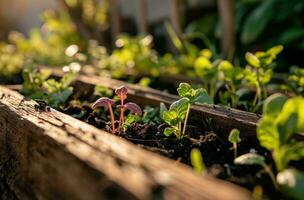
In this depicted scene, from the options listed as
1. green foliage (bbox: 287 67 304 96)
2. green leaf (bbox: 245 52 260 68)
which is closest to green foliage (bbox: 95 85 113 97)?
green leaf (bbox: 245 52 260 68)

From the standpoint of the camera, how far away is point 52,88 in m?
1.44

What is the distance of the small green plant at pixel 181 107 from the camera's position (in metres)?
1.00

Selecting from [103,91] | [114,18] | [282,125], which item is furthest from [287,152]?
[114,18]

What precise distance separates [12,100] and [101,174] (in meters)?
0.67

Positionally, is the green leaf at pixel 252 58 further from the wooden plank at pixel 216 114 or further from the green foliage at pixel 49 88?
the green foliage at pixel 49 88

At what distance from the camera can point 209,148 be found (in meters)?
0.99

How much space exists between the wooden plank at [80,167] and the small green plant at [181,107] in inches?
8.5

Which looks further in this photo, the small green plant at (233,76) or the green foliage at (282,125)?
the small green plant at (233,76)

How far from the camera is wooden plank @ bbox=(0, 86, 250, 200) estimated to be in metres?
0.61

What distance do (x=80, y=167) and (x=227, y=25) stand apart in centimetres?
207

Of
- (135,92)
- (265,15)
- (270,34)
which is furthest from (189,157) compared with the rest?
(270,34)

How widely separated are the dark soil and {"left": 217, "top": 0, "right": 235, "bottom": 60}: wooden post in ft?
5.03

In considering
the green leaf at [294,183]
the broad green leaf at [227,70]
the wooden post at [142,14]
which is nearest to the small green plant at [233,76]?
the broad green leaf at [227,70]

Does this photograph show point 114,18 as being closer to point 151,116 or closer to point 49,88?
point 49,88
